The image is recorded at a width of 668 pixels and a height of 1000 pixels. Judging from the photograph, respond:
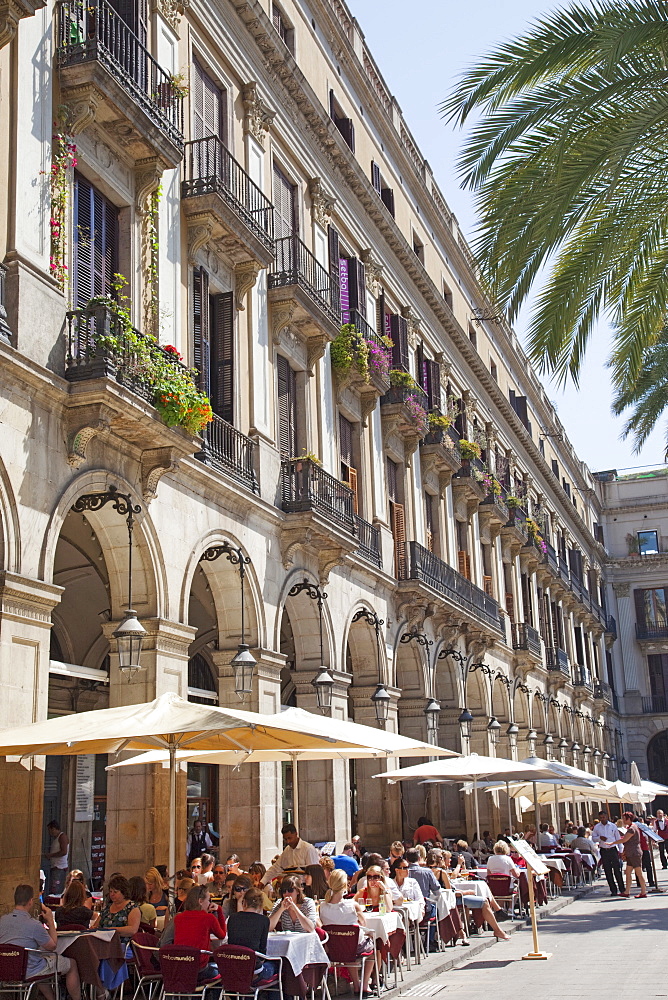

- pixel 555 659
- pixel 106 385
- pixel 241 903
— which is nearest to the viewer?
pixel 241 903

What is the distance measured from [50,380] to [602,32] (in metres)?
6.94

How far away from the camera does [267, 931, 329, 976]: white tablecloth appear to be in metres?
10.1

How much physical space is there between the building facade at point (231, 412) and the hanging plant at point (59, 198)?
37mm

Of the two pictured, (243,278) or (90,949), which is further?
(243,278)

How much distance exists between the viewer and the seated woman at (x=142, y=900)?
11.3 metres

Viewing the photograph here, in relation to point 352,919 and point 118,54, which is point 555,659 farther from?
point 352,919

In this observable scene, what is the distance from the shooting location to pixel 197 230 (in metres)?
17.4

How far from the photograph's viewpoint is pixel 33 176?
43.9 ft

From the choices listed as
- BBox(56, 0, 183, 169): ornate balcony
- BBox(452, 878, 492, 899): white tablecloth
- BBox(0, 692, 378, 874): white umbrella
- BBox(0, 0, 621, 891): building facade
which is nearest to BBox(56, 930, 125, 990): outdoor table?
BBox(0, 692, 378, 874): white umbrella

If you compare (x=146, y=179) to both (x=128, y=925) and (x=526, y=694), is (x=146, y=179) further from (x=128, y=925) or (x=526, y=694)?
(x=526, y=694)

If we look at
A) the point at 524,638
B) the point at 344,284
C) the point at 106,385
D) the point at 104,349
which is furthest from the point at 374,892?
the point at 524,638

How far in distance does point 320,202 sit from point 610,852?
14.5m

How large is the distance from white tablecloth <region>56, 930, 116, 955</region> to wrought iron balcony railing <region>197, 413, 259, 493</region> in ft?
26.1

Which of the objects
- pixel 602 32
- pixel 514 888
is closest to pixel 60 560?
pixel 514 888
